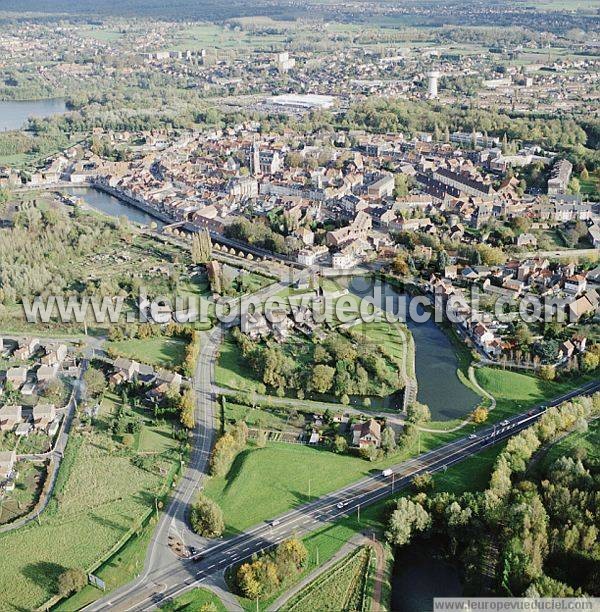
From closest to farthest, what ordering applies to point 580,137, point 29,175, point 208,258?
point 208,258, point 29,175, point 580,137

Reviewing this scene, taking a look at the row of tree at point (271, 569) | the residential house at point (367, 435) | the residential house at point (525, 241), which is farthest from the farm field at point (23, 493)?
the residential house at point (525, 241)

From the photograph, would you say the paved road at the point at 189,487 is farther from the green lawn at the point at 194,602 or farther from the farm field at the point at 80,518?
the green lawn at the point at 194,602

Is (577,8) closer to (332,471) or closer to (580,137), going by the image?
(580,137)

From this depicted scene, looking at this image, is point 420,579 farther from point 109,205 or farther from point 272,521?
point 109,205

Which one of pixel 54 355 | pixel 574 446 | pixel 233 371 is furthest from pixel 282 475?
pixel 54 355

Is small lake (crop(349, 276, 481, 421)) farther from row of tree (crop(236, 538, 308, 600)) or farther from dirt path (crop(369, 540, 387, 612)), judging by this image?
row of tree (crop(236, 538, 308, 600))

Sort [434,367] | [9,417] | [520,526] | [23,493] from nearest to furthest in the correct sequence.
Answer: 1. [520,526]
2. [23,493]
3. [9,417]
4. [434,367]

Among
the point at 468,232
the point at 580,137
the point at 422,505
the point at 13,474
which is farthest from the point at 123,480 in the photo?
the point at 580,137
